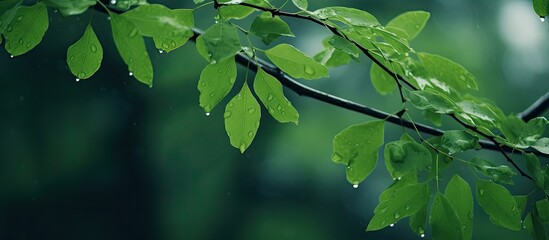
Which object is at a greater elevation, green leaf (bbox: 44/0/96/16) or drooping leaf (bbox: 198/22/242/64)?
green leaf (bbox: 44/0/96/16)

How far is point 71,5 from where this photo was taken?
508 millimetres

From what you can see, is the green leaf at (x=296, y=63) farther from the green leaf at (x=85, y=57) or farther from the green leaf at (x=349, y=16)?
the green leaf at (x=85, y=57)

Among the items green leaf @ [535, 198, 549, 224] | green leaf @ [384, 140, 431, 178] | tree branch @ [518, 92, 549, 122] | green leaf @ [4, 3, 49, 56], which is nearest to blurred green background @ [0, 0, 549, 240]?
tree branch @ [518, 92, 549, 122]

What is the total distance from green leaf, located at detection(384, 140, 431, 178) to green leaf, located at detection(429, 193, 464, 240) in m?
0.05

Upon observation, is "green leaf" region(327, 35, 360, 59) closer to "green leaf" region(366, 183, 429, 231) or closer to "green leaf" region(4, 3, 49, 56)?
"green leaf" region(366, 183, 429, 231)

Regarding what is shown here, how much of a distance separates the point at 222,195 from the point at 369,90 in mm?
1409

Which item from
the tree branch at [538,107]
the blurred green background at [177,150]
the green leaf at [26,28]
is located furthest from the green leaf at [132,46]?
the blurred green background at [177,150]

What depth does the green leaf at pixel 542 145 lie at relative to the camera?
0.74 meters

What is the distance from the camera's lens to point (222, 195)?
5.02 m

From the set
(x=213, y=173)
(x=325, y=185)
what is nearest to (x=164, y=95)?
(x=213, y=173)

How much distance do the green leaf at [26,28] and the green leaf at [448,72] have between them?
0.53 m

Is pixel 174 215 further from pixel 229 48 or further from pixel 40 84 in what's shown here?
pixel 229 48

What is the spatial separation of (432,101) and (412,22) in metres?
0.32

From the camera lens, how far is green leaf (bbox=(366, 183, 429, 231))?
73cm
